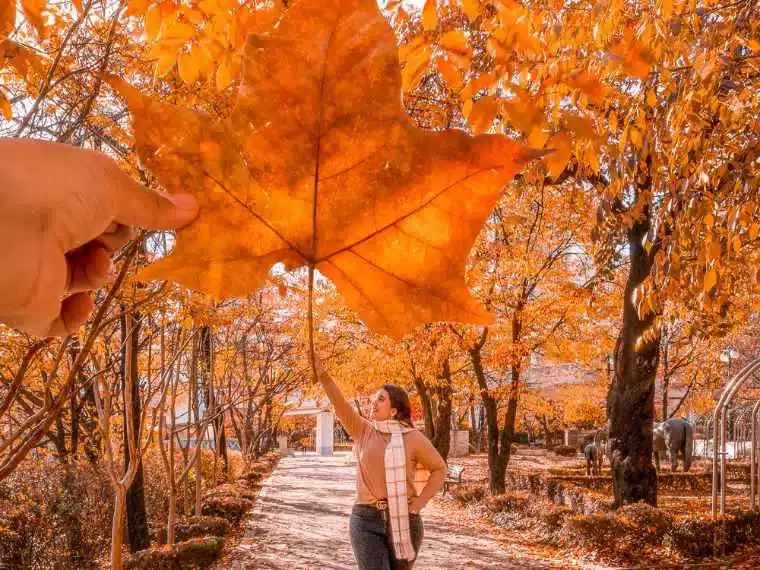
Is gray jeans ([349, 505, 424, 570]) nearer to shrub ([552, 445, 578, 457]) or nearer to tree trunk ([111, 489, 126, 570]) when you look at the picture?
tree trunk ([111, 489, 126, 570])

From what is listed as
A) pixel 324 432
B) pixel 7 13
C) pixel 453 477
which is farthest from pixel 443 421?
pixel 324 432

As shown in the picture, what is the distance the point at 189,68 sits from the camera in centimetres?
250

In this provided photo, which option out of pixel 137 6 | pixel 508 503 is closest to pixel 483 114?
pixel 137 6

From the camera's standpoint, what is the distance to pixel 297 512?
15.3 m

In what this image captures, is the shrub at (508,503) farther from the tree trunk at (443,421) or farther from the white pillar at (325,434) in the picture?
the white pillar at (325,434)

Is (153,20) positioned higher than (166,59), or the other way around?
(153,20)

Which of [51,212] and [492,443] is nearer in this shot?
[51,212]

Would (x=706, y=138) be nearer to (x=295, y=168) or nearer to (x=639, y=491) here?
(x=295, y=168)

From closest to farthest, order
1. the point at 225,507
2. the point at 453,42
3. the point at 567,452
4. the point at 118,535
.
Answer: the point at 453,42, the point at 118,535, the point at 225,507, the point at 567,452

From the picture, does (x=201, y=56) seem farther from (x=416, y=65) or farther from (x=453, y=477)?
(x=453, y=477)

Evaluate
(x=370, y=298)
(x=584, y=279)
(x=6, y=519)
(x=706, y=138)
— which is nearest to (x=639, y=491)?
(x=584, y=279)

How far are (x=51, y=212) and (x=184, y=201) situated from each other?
16cm

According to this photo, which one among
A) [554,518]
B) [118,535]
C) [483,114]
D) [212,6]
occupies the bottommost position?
[554,518]

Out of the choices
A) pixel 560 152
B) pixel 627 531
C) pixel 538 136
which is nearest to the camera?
pixel 560 152
